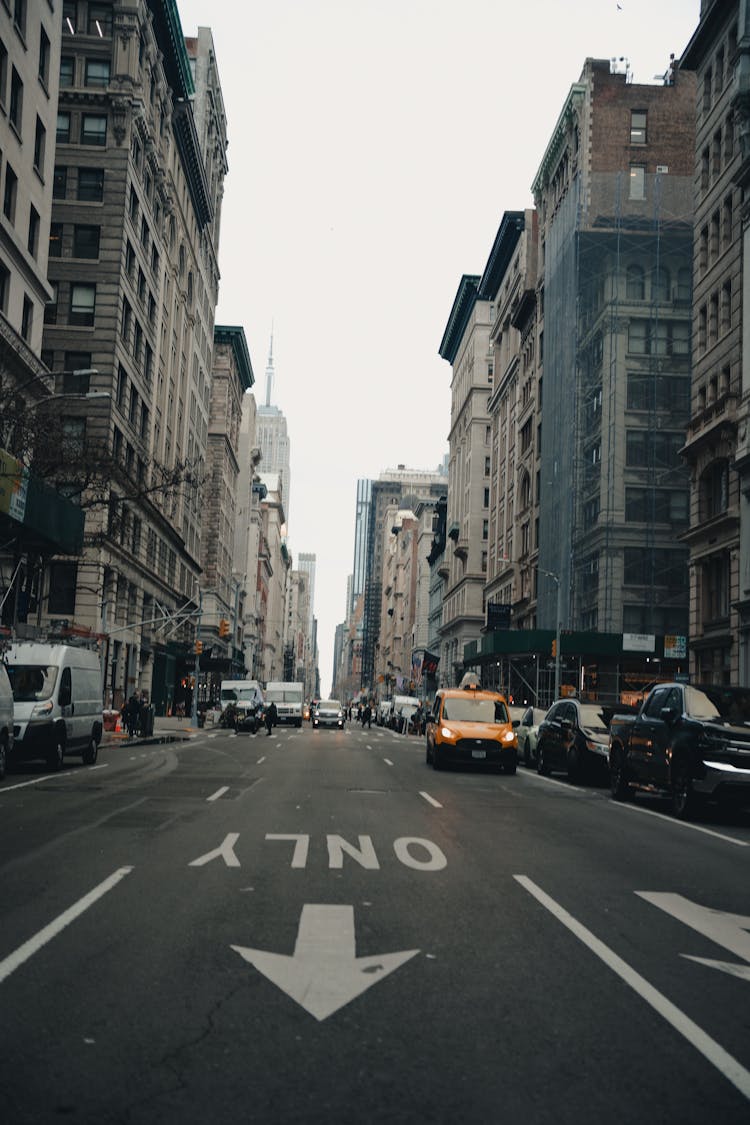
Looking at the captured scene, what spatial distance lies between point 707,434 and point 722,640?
317 inches

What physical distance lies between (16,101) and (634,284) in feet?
120

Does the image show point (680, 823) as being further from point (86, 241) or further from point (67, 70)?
point (67, 70)

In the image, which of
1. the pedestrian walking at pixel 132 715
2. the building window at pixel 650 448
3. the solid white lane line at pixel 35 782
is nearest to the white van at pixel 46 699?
the solid white lane line at pixel 35 782

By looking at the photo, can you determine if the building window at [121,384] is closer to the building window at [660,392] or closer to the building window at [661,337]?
the building window at [660,392]

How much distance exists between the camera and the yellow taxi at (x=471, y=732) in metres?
27.3

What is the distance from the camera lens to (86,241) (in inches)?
2142

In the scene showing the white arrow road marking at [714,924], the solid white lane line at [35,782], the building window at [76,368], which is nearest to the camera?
the white arrow road marking at [714,924]

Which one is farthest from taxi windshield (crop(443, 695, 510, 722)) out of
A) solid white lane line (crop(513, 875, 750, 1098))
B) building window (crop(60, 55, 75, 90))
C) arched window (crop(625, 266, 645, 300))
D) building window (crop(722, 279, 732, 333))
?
building window (crop(60, 55, 75, 90))

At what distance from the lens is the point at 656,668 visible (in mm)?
63094

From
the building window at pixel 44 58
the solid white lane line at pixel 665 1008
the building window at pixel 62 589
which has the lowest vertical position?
the solid white lane line at pixel 665 1008

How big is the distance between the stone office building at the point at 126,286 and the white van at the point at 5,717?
60.8ft

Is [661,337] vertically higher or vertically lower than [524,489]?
higher

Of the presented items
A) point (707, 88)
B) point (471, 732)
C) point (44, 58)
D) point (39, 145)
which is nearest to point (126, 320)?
point (39, 145)

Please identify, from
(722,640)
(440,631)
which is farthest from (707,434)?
(440,631)
